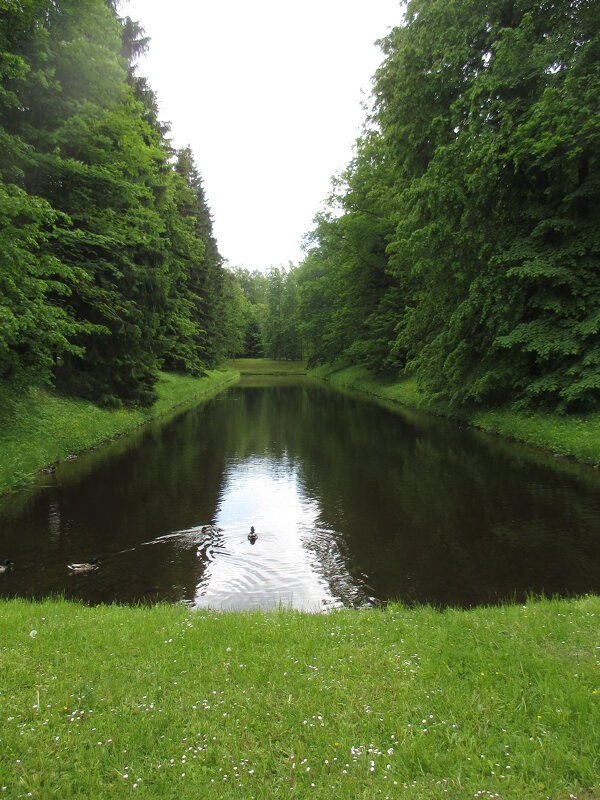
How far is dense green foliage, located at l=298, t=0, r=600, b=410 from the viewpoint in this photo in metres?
14.9

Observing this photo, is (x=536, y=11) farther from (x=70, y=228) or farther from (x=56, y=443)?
(x=56, y=443)

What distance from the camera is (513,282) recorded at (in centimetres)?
1689

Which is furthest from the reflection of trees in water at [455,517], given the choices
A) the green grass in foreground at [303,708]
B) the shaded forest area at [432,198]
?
the shaded forest area at [432,198]

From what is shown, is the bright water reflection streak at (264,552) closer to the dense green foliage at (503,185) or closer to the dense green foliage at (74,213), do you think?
the dense green foliage at (74,213)

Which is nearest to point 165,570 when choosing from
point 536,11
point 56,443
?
point 56,443

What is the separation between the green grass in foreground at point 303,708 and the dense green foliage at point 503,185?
488 inches

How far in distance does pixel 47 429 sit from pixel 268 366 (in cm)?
7175

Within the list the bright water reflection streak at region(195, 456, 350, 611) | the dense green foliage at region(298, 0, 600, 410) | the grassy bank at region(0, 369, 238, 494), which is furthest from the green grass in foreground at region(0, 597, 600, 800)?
the dense green foliage at region(298, 0, 600, 410)

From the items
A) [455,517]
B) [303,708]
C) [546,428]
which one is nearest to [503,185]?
[546,428]

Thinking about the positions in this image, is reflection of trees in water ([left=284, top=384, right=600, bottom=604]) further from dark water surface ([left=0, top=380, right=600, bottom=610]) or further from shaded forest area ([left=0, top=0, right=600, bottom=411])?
shaded forest area ([left=0, top=0, right=600, bottom=411])

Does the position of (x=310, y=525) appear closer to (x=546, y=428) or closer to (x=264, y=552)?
(x=264, y=552)

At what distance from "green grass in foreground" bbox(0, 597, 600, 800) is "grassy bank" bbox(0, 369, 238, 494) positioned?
7849mm

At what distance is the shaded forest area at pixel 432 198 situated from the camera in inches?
539

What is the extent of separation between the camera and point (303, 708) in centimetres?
361
